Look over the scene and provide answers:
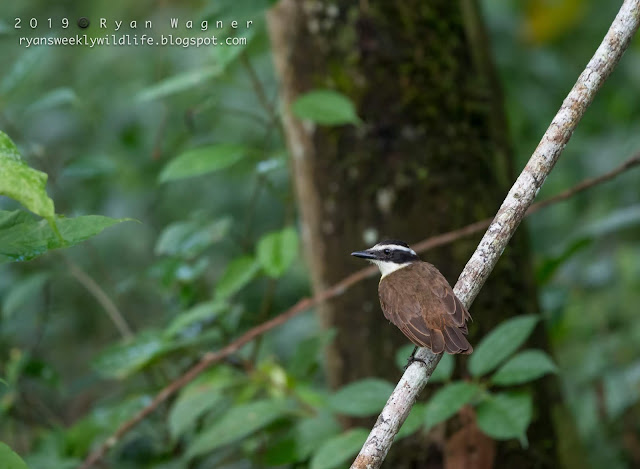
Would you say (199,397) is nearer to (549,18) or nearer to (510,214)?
(510,214)

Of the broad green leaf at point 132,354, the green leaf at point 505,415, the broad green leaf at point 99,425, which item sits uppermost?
the broad green leaf at point 132,354

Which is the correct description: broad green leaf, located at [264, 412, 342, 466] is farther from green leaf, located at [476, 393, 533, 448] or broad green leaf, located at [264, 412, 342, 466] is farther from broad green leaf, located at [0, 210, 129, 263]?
broad green leaf, located at [0, 210, 129, 263]

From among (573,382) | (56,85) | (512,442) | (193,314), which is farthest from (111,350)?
(56,85)

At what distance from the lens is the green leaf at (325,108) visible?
9.55 ft

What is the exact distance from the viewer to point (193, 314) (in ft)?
10.7

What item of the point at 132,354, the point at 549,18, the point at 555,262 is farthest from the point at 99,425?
the point at 549,18

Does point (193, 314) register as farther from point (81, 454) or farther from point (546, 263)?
point (546, 263)

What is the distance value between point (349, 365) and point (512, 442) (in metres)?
0.80

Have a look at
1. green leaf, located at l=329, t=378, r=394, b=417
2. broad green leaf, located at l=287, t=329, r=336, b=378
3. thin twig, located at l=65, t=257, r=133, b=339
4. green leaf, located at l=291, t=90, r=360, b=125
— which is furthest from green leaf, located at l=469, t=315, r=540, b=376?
thin twig, located at l=65, t=257, r=133, b=339

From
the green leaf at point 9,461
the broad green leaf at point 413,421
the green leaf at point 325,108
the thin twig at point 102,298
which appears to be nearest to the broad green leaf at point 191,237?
the thin twig at point 102,298

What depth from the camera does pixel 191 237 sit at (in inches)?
143

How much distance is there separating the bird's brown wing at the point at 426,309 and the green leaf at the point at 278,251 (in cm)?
77

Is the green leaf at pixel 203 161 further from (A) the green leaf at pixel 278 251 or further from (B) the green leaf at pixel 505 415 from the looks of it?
(B) the green leaf at pixel 505 415

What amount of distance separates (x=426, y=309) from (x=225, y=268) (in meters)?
3.08
